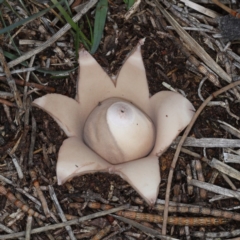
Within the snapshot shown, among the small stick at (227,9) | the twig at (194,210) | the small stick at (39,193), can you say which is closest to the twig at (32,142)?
the small stick at (39,193)

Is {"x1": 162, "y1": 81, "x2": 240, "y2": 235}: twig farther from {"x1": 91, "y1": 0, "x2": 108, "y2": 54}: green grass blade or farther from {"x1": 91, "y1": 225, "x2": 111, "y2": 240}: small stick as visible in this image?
{"x1": 91, "y1": 0, "x2": 108, "y2": 54}: green grass blade

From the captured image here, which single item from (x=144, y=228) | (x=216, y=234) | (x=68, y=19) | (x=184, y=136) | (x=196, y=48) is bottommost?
(x=216, y=234)

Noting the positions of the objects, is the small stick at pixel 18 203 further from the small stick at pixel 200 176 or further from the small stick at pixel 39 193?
the small stick at pixel 200 176

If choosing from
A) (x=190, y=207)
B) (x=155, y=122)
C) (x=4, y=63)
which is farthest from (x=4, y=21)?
(x=190, y=207)

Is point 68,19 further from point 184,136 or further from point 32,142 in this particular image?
point 184,136

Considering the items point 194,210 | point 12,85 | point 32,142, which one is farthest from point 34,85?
point 194,210

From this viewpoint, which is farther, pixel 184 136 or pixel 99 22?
pixel 99 22
